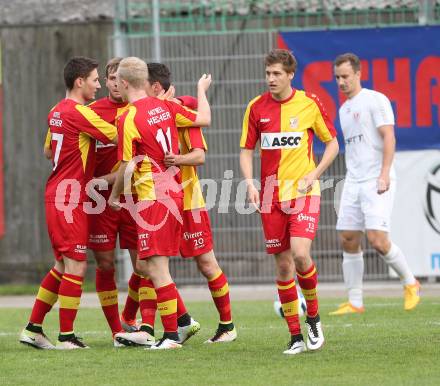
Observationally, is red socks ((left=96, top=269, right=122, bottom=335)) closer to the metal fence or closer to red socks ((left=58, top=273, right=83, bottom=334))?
red socks ((left=58, top=273, right=83, bottom=334))

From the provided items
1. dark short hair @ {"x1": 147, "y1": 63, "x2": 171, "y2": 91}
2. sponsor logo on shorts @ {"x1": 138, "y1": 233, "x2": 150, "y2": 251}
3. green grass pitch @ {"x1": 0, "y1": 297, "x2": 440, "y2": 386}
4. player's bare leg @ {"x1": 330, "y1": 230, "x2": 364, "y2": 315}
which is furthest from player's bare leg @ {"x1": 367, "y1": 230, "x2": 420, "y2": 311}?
sponsor logo on shorts @ {"x1": 138, "y1": 233, "x2": 150, "y2": 251}

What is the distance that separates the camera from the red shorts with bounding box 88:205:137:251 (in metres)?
8.83

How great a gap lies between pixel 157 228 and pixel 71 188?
83 centimetres

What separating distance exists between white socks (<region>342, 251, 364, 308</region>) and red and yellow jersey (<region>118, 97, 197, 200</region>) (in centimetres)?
331

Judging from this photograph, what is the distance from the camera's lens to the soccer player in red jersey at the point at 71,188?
8.54 metres

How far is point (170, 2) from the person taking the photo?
47.8 feet

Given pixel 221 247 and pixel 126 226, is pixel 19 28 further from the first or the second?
pixel 126 226

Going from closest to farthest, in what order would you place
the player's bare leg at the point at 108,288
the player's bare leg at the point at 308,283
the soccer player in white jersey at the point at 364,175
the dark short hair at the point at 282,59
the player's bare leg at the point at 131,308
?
→ the player's bare leg at the point at 308,283 → the dark short hair at the point at 282,59 → the player's bare leg at the point at 108,288 → the player's bare leg at the point at 131,308 → the soccer player in white jersey at the point at 364,175

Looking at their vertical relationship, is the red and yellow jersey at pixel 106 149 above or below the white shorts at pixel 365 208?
above

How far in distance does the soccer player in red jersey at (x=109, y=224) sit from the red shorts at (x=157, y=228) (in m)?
0.65

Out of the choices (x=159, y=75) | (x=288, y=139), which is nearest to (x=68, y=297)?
(x=159, y=75)

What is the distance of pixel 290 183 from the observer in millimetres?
8203

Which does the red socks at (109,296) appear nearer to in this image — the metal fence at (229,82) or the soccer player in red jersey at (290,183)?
the soccer player in red jersey at (290,183)

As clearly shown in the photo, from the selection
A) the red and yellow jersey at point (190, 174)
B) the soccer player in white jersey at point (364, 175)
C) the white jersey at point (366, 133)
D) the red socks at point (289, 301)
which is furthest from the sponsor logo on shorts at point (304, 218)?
the white jersey at point (366, 133)
